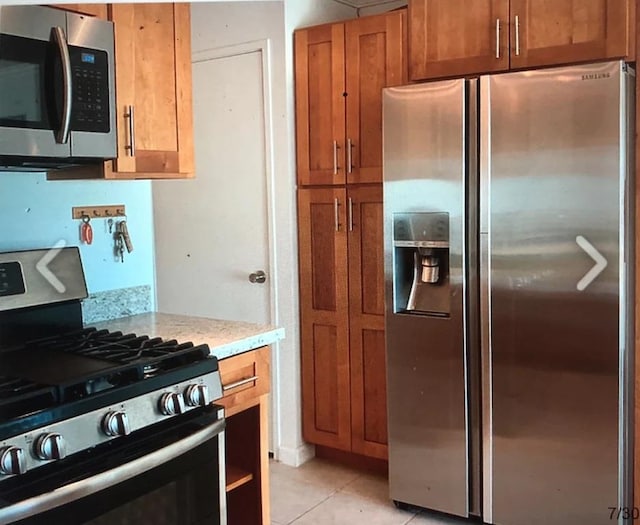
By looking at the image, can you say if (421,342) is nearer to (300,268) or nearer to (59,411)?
(300,268)

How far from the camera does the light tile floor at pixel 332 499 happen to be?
2.84 meters

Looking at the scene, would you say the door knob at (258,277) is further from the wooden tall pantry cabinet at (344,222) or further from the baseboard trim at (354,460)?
the baseboard trim at (354,460)

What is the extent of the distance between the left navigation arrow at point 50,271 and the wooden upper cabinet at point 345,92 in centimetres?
140

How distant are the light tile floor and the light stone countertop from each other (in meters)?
0.99

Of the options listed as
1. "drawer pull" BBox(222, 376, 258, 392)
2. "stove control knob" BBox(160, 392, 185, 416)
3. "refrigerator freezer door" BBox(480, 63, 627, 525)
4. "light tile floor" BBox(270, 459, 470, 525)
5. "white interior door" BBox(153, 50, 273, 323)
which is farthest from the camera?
"white interior door" BBox(153, 50, 273, 323)

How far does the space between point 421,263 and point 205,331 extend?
97 centimetres

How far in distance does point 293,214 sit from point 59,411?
1.95 metres

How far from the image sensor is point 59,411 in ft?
5.10

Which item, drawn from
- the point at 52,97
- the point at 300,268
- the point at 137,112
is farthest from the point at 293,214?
the point at 52,97

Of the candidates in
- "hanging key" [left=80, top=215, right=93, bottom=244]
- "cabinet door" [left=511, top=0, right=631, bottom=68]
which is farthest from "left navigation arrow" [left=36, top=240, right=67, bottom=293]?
"cabinet door" [left=511, top=0, right=631, bottom=68]

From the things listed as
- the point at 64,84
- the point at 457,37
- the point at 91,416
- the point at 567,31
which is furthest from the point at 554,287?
the point at 64,84

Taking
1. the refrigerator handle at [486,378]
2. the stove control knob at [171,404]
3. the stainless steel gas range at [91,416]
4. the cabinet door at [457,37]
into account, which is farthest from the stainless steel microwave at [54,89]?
the refrigerator handle at [486,378]

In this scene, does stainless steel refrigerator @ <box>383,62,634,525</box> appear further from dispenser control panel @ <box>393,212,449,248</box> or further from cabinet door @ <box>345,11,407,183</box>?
cabinet door @ <box>345,11,407,183</box>

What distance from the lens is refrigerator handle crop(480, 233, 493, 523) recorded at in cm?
254
